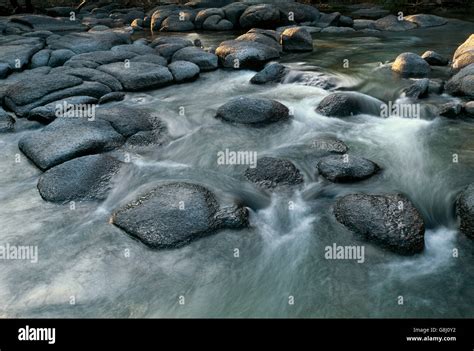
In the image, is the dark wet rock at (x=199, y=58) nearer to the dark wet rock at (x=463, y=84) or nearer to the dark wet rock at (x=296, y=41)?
the dark wet rock at (x=296, y=41)

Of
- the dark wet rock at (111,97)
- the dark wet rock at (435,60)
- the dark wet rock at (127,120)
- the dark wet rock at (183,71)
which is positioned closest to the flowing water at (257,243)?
the dark wet rock at (127,120)

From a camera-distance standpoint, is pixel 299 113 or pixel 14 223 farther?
pixel 299 113

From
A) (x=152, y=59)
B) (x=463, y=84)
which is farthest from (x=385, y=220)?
(x=152, y=59)

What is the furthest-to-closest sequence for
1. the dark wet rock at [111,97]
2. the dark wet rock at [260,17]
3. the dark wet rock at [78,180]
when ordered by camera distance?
1. the dark wet rock at [260,17]
2. the dark wet rock at [111,97]
3. the dark wet rock at [78,180]

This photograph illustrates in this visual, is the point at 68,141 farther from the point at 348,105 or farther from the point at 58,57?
the point at 58,57

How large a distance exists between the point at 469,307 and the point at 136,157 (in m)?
5.41

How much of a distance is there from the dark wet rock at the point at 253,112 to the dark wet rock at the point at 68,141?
2.22 m

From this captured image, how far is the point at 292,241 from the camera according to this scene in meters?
5.50

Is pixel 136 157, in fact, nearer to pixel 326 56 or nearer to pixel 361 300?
pixel 361 300

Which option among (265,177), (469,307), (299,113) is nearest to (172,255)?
(265,177)

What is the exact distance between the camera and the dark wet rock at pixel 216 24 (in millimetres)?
19969

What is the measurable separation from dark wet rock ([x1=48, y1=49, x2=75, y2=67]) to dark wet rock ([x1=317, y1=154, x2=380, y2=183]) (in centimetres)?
928

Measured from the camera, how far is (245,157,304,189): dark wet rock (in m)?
6.46

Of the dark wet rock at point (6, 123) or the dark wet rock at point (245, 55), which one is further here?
the dark wet rock at point (245, 55)
